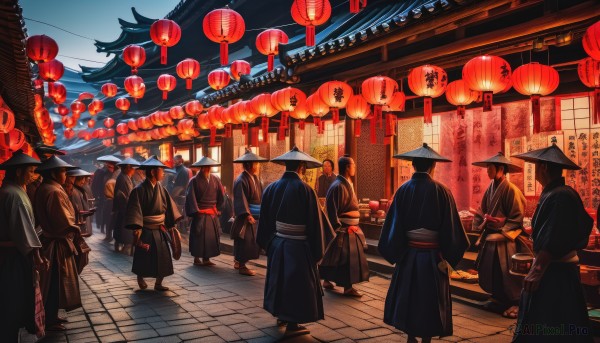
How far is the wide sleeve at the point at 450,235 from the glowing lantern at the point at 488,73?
11.7 feet

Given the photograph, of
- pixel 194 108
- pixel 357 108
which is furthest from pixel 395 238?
pixel 194 108

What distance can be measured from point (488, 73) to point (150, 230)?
6.42 meters

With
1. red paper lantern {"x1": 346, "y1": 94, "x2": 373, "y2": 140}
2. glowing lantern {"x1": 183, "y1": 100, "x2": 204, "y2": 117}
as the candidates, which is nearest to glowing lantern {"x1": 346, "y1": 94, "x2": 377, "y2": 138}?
red paper lantern {"x1": 346, "y1": 94, "x2": 373, "y2": 140}

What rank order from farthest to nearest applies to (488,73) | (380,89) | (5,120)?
(380,89) < (488,73) < (5,120)

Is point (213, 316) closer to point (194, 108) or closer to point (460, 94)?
point (460, 94)

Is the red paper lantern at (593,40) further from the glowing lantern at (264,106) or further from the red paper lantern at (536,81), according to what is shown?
the glowing lantern at (264,106)

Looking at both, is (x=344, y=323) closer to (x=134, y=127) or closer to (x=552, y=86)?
(x=552, y=86)

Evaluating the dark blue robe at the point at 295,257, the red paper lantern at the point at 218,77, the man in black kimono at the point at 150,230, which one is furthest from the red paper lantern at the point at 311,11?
the red paper lantern at the point at 218,77

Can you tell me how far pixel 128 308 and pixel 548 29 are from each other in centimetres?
799

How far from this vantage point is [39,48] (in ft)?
39.0

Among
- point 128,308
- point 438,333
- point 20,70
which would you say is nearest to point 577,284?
point 438,333

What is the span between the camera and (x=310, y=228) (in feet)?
Answer: 20.0

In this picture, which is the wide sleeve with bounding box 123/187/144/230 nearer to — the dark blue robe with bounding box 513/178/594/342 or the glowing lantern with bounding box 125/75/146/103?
the dark blue robe with bounding box 513/178/594/342

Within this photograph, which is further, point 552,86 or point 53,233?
point 552,86
